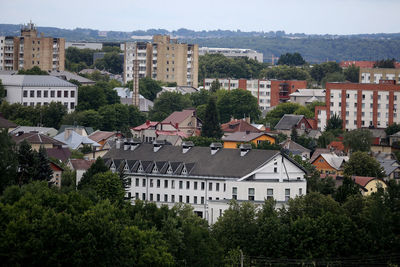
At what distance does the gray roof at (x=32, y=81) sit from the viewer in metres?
131

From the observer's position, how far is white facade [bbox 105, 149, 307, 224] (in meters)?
71.1

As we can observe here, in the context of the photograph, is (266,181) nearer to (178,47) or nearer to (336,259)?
(336,259)

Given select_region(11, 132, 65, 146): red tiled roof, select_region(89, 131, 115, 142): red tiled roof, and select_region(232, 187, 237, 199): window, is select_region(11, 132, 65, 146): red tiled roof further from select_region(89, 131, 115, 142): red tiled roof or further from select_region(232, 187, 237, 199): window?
select_region(232, 187, 237, 199): window

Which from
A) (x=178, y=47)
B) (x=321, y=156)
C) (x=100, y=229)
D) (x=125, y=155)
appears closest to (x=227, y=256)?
(x=100, y=229)

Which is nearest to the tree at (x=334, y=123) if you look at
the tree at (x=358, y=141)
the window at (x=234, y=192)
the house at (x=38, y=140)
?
the tree at (x=358, y=141)

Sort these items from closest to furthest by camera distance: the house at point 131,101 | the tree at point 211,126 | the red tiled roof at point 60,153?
the red tiled roof at point 60,153
the tree at point 211,126
the house at point 131,101

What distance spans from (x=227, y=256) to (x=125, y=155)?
73.9ft

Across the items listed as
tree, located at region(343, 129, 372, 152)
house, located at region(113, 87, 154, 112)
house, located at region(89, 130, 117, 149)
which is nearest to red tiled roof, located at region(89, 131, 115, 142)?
house, located at region(89, 130, 117, 149)

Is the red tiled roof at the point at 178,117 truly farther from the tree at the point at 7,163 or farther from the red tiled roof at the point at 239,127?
the tree at the point at 7,163

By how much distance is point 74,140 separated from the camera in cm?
10050

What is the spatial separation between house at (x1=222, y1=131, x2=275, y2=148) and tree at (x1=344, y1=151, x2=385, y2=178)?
40.6 feet

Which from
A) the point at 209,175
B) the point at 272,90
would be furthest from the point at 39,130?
the point at 272,90

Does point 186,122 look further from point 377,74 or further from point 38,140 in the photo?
point 377,74

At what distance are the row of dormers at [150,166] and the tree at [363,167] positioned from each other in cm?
1928
